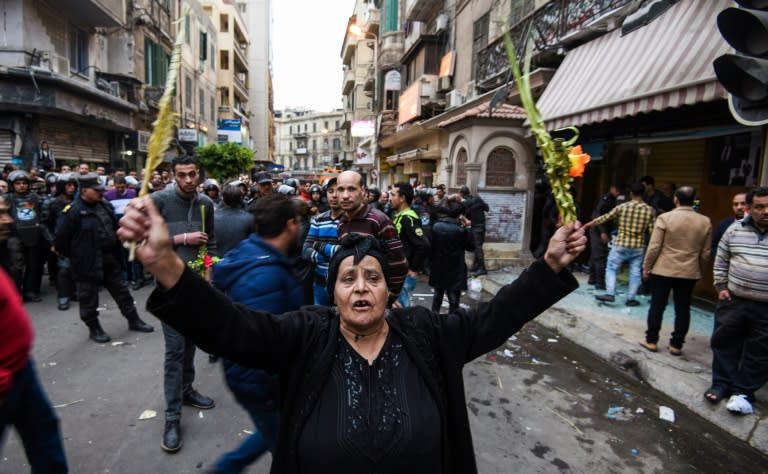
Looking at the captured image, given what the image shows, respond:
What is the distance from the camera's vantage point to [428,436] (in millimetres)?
1654

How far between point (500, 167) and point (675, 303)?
653 cm

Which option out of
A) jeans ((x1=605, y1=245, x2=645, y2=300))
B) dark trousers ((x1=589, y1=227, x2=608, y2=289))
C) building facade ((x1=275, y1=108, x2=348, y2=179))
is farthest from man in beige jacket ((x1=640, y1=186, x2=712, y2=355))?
building facade ((x1=275, y1=108, x2=348, y2=179))

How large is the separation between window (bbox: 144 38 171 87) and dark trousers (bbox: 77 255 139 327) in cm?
1725

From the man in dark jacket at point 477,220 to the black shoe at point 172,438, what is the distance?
775 centimetres

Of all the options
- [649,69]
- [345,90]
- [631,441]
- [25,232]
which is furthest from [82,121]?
[345,90]

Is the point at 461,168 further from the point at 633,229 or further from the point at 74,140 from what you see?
the point at 74,140

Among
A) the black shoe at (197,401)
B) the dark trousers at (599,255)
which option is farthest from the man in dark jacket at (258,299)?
the dark trousers at (599,255)

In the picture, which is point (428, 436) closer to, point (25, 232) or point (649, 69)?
point (649, 69)

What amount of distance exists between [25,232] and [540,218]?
10695mm

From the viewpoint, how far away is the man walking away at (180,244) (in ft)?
11.7

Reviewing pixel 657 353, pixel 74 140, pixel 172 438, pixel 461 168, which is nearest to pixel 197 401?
pixel 172 438

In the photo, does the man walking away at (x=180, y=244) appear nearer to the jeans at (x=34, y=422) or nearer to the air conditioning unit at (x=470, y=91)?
the jeans at (x=34, y=422)

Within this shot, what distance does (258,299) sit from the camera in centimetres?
254

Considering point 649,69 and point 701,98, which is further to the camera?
point 649,69
